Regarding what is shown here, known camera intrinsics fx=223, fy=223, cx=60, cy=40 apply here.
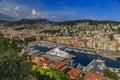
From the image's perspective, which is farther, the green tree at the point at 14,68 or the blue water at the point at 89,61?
the blue water at the point at 89,61

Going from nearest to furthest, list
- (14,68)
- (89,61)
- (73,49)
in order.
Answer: (14,68), (89,61), (73,49)

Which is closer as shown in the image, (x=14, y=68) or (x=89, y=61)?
(x=14, y=68)

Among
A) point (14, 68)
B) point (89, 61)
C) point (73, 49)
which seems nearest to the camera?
point (14, 68)

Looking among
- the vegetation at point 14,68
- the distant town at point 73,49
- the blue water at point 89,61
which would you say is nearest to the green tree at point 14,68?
the vegetation at point 14,68

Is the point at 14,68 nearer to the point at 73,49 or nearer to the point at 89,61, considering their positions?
the point at 89,61

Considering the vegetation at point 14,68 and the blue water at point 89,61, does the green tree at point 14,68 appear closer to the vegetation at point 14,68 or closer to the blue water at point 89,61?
the vegetation at point 14,68

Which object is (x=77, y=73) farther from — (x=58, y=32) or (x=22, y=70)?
(x=58, y=32)

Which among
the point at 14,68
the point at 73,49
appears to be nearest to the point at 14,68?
the point at 14,68

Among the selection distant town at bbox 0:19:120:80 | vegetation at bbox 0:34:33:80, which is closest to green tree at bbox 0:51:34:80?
vegetation at bbox 0:34:33:80

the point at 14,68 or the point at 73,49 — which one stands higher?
the point at 14,68

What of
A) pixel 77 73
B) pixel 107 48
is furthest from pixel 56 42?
pixel 77 73

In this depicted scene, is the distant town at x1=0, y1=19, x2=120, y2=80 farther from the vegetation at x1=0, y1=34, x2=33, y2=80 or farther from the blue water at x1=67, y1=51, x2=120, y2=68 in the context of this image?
the vegetation at x1=0, y1=34, x2=33, y2=80

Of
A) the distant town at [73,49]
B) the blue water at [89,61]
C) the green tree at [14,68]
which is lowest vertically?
the blue water at [89,61]
